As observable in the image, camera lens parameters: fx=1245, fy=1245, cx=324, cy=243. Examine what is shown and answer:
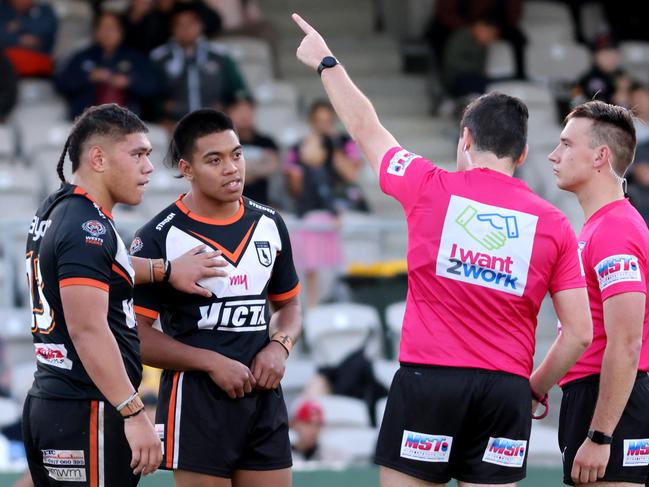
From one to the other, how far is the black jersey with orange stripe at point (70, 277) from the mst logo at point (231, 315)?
0.37 meters

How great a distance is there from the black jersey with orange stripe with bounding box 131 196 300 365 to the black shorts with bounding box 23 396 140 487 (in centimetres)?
55

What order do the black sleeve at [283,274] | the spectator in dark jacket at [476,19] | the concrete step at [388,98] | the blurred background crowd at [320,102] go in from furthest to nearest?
the concrete step at [388,98] < the spectator in dark jacket at [476,19] < the blurred background crowd at [320,102] < the black sleeve at [283,274]

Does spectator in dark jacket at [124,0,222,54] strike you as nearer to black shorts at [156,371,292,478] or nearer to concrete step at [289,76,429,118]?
concrete step at [289,76,429,118]

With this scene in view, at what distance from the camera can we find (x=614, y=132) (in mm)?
4922

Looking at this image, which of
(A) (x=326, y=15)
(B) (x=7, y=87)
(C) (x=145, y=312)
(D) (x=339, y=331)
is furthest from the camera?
(A) (x=326, y=15)

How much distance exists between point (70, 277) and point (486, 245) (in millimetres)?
1485

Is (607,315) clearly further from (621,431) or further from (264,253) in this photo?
(264,253)

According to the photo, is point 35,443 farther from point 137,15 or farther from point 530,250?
point 137,15

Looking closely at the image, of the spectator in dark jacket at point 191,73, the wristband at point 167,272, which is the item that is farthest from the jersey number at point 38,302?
the spectator in dark jacket at point 191,73

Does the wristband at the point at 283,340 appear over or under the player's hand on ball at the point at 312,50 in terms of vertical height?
under

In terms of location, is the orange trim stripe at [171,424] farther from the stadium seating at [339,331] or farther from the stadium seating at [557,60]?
the stadium seating at [557,60]

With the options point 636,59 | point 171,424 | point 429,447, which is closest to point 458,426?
point 429,447

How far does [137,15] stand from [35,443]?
7.70m

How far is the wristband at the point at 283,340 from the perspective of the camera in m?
5.02
